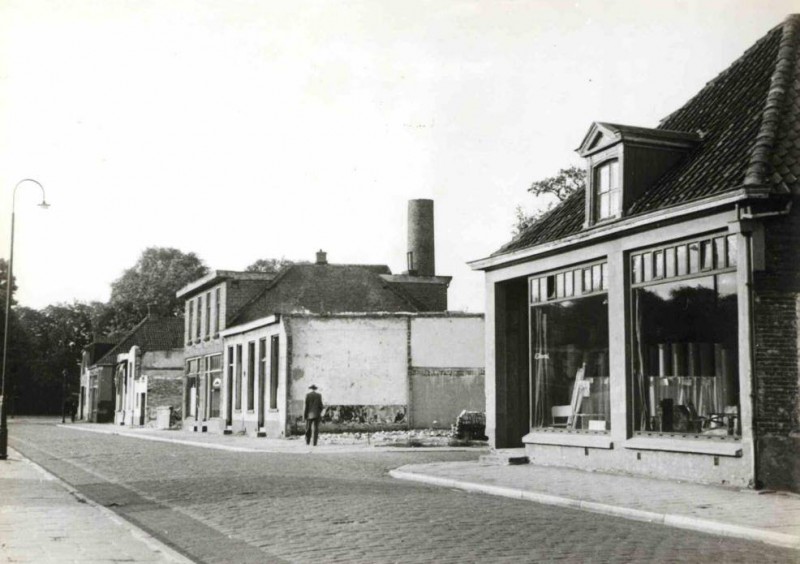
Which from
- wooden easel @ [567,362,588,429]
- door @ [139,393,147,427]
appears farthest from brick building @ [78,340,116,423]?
wooden easel @ [567,362,588,429]

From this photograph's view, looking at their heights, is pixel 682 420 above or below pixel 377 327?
below

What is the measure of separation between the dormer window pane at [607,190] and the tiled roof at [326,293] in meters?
24.6

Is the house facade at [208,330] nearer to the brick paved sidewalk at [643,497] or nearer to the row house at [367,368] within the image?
the row house at [367,368]

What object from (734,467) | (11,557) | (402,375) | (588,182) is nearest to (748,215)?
(734,467)

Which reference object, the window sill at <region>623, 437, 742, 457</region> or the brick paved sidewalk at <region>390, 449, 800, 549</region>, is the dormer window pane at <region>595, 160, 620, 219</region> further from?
the brick paved sidewalk at <region>390, 449, 800, 549</region>

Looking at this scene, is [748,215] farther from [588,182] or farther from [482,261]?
[482,261]

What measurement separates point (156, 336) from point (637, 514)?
55.0m

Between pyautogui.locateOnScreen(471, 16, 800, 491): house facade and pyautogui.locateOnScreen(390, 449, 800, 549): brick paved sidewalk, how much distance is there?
2.49 feet

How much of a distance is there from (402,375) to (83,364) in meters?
54.0

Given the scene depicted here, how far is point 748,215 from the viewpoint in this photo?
13.3 m

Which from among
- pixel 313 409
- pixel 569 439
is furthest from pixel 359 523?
pixel 313 409

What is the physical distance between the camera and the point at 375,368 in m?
34.0

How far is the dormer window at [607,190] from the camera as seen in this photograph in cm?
1698

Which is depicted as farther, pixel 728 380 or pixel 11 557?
pixel 728 380
